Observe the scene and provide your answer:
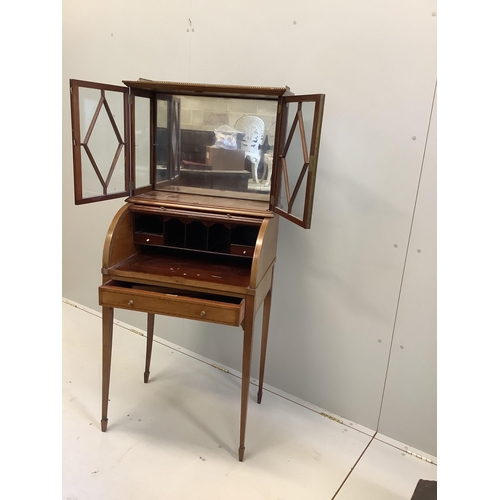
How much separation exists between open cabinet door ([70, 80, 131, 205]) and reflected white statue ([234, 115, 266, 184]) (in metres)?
0.50

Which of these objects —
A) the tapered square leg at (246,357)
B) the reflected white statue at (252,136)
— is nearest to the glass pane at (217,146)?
the reflected white statue at (252,136)

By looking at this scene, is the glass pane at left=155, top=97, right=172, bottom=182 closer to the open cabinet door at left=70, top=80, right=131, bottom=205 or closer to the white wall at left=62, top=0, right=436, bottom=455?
the open cabinet door at left=70, top=80, right=131, bottom=205

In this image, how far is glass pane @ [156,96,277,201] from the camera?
6.31 feet

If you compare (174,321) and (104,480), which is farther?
(174,321)

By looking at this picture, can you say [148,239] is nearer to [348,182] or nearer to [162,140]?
[162,140]

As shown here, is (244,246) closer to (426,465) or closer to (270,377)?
(270,377)

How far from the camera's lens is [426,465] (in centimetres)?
182

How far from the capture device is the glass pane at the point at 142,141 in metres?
1.93

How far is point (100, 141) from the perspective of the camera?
1.80 meters

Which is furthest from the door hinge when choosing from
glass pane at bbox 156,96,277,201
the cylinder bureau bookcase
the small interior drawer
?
the small interior drawer

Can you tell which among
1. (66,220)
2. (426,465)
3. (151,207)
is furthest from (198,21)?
(426,465)

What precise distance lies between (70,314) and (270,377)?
1454mm

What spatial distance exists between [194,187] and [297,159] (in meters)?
0.53

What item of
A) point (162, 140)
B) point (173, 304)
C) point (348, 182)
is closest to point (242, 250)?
point (173, 304)
